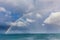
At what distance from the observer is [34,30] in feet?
5.93

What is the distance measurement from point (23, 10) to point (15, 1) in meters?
0.15

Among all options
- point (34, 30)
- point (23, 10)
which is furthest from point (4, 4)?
point (34, 30)

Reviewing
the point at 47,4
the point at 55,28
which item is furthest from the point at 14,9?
the point at 55,28

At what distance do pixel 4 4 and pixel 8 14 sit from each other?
0.44ft

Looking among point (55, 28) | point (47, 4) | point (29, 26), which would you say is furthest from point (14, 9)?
point (55, 28)

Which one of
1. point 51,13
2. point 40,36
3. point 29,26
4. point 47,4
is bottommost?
point 40,36

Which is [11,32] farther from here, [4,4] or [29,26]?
[4,4]

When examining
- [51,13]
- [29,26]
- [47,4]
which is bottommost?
[29,26]

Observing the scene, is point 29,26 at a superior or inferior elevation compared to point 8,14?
inferior

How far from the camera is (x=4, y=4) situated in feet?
5.97

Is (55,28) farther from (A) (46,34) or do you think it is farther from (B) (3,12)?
(B) (3,12)

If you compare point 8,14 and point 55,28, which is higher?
point 8,14

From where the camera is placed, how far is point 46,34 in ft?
5.94

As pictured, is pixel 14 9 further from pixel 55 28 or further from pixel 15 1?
pixel 55 28
